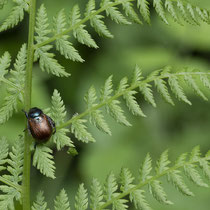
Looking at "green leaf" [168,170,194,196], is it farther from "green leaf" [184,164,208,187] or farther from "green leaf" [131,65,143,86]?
"green leaf" [131,65,143,86]

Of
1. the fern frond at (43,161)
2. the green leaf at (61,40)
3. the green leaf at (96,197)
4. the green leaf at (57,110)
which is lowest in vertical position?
the green leaf at (96,197)

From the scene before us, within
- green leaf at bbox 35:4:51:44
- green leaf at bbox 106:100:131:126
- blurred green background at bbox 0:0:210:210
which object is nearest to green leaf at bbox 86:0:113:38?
green leaf at bbox 35:4:51:44

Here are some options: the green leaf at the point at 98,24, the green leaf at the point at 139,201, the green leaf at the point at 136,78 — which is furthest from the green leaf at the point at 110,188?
the green leaf at the point at 98,24

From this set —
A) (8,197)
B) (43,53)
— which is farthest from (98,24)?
(8,197)

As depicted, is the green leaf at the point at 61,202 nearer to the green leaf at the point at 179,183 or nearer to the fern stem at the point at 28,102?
the fern stem at the point at 28,102

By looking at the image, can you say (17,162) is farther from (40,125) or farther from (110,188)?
(110,188)
